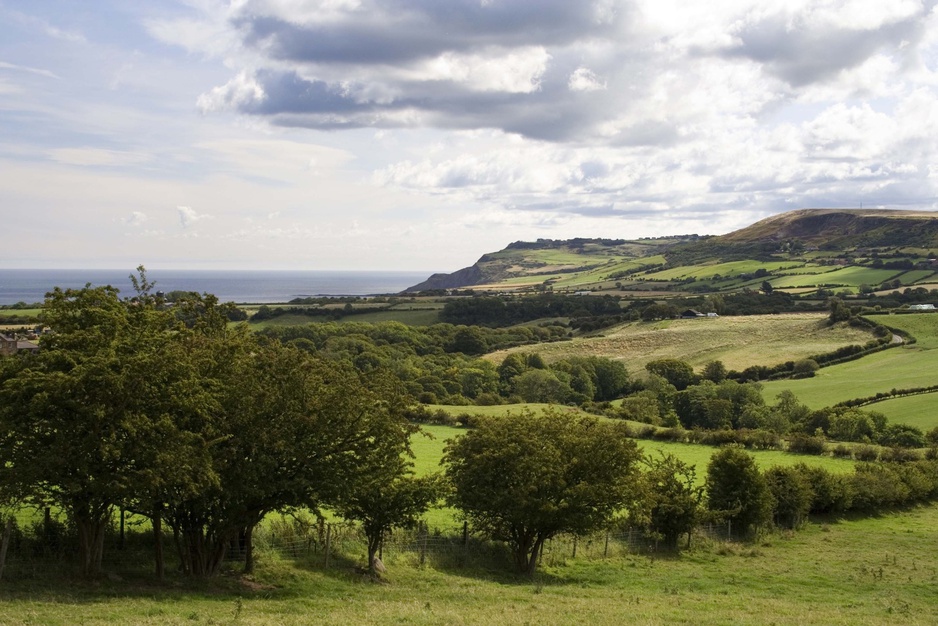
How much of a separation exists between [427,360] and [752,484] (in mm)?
86071

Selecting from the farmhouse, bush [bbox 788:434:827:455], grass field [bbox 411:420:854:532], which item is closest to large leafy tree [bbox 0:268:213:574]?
the farmhouse

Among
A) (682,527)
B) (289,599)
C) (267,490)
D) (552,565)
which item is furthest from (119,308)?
(682,527)

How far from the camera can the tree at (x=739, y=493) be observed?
44188 millimetres

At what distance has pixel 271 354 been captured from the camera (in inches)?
1059

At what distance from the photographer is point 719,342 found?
138375 mm

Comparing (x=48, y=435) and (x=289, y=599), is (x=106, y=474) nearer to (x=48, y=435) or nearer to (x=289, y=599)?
(x=48, y=435)

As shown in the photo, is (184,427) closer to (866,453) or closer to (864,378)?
(866,453)

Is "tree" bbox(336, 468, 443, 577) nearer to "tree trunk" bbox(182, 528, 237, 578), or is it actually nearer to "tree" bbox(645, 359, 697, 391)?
"tree trunk" bbox(182, 528, 237, 578)

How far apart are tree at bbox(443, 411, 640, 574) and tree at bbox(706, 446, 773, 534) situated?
1287cm

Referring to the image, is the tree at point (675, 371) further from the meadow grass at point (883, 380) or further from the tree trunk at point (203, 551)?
the tree trunk at point (203, 551)

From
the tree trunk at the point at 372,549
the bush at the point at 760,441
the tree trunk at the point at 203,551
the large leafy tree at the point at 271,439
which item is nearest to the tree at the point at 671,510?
the tree trunk at the point at 372,549

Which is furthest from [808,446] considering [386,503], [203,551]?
[203,551]

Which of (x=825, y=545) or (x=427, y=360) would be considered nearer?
(x=825, y=545)

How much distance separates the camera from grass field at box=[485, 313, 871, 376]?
12662 cm
